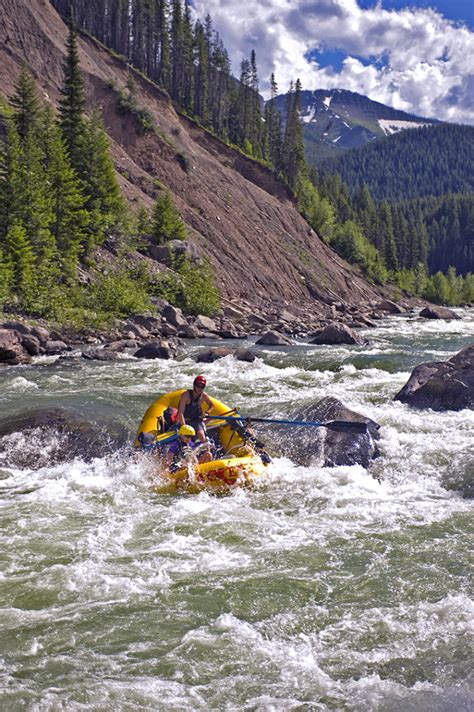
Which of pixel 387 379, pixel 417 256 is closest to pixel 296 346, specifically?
pixel 387 379

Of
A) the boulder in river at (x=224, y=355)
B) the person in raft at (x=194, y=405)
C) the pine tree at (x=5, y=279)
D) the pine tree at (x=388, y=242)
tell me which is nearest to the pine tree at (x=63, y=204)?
the pine tree at (x=5, y=279)

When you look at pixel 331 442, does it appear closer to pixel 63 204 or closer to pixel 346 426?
pixel 346 426

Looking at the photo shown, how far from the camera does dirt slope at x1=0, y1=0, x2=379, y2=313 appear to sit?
43656 millimetres

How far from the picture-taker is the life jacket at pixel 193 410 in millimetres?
10141

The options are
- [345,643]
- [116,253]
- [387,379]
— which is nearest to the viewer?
[345,643]

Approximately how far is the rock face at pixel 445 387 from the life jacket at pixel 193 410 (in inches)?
219

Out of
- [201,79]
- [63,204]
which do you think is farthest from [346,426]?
[201,79]

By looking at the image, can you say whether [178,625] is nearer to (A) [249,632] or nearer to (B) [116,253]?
(A) [249,632]

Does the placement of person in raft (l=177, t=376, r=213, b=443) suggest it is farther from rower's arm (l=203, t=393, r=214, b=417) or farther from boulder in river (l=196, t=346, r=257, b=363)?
boulder in river (l=196, t=346, r=257, b=363)

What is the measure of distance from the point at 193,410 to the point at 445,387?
6.58 metres

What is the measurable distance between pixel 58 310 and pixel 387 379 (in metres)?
16.0

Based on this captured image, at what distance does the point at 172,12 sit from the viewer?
69875mm

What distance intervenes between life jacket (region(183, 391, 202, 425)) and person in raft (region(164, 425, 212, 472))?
679 mm

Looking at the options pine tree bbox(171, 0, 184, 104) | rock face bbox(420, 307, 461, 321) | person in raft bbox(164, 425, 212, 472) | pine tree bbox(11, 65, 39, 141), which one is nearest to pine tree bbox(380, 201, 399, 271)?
pine tree bbox(171, 0, 184, 104)
